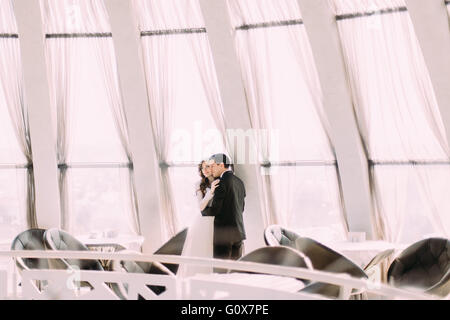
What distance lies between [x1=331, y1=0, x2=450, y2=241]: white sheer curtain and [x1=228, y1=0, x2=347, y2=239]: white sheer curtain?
1.80 ft

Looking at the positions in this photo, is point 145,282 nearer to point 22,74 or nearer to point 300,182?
point 300,182

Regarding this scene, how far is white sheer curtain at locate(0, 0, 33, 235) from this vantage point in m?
8.30

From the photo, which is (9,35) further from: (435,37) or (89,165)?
(435,37)

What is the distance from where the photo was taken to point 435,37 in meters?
6.70

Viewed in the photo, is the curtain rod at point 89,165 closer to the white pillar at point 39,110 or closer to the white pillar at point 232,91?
the white pillar at point 39,110

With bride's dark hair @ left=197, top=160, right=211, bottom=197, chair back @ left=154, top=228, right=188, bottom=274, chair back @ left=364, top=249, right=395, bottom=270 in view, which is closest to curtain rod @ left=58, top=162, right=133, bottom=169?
bride's dark hair @ left=197, top=160, right=211, bottom=197

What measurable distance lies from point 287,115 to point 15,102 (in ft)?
13.1

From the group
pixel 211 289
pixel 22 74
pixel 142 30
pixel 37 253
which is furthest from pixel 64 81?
pixel 211 289

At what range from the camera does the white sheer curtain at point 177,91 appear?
8.04 meters

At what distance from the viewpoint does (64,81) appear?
27.6 ft

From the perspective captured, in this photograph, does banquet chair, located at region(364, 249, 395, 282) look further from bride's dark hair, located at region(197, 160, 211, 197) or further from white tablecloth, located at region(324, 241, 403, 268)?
bride's dark hair, located at region(197, 160, 211, 197)

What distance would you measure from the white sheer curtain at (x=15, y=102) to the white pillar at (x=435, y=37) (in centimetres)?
544

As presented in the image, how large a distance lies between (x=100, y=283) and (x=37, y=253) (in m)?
0.45

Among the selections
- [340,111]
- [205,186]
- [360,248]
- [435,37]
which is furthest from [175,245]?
[435,37]
